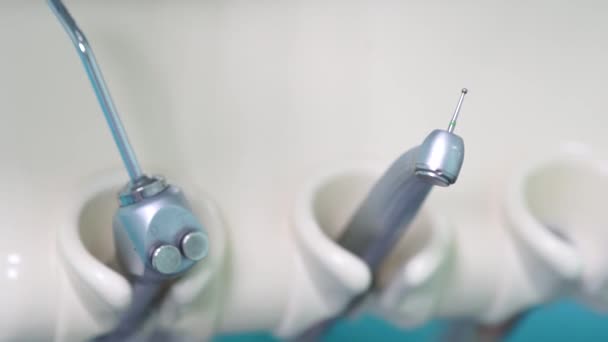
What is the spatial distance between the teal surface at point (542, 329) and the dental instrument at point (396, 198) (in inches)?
2.5

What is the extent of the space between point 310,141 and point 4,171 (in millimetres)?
181

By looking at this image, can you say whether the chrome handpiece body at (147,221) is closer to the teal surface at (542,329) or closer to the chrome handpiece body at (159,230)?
the chrome handpiece body at (159,230)

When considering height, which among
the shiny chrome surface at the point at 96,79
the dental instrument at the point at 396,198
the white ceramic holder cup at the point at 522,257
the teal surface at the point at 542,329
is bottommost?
the teal surface at the point at 542,329

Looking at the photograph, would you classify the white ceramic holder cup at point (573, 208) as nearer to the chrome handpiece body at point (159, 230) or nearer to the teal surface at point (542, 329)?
the teal surface at point (542, 329)

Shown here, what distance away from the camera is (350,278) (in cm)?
34

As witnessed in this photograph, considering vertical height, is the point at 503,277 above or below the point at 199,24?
below

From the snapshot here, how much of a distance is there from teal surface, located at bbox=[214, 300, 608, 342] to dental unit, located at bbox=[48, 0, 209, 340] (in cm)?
18

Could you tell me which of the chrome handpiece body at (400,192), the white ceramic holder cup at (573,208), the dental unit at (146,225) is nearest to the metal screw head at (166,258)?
the dental unit at (146,225)

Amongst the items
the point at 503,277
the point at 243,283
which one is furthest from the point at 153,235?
the point at 503,277

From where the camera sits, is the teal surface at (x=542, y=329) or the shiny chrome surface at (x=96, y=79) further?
the teal surface at (x=542, y=329)

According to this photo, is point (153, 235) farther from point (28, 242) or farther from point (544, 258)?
point (544, 258)

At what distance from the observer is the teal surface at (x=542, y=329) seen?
47 centimetres

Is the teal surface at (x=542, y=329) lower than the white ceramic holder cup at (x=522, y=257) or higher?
lower

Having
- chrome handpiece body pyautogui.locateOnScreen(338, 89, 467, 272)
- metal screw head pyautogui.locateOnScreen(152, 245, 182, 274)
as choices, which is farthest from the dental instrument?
metal screw head pyautogui.locateOnScreen(152, 245, 182, 274)
